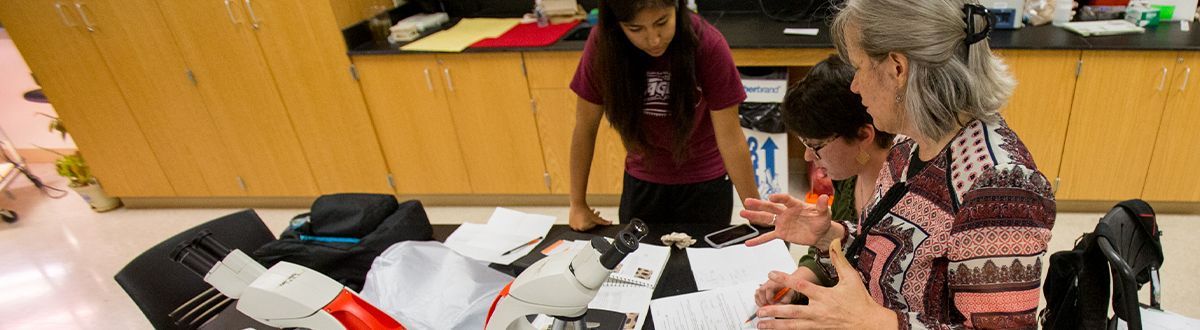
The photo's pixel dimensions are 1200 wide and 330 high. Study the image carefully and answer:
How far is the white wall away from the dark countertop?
9.30 ft

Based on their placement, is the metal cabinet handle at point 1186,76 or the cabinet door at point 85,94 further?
the cabinet door at point 85,94

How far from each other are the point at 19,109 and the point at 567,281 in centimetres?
519

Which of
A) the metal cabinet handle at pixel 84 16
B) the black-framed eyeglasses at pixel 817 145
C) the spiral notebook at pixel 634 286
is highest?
the metal cabinet handle at pixel 84 16

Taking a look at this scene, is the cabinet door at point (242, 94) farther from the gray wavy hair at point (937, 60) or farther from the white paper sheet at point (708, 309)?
the gray wavy hair at point (937, 60)

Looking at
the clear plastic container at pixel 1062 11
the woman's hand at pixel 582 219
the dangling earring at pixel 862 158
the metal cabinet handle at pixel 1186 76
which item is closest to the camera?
the dangling earring at pixel 862 158

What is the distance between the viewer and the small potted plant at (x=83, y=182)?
348 centimetres

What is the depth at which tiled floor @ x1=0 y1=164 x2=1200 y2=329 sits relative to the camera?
256 centimetres

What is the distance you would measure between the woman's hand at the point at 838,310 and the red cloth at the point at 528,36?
197 cm

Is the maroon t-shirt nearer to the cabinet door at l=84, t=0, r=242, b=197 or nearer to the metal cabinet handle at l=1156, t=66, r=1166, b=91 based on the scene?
the metal cabinet handle at l=1156, t=66, r=1166, b=91

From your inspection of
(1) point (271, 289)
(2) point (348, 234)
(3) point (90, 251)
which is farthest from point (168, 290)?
(3) point (90, 251)

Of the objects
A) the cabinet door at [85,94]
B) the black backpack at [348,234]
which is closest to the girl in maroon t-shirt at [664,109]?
the black backpack at [348,234]

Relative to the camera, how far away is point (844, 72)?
117 cm

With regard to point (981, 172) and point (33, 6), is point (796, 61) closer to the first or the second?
point (981, 172)

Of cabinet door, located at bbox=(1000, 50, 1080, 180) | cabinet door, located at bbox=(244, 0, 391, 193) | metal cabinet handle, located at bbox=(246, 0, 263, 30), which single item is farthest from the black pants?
metal cabinet handle, located at bbox=(246, 0, 263, 30)
